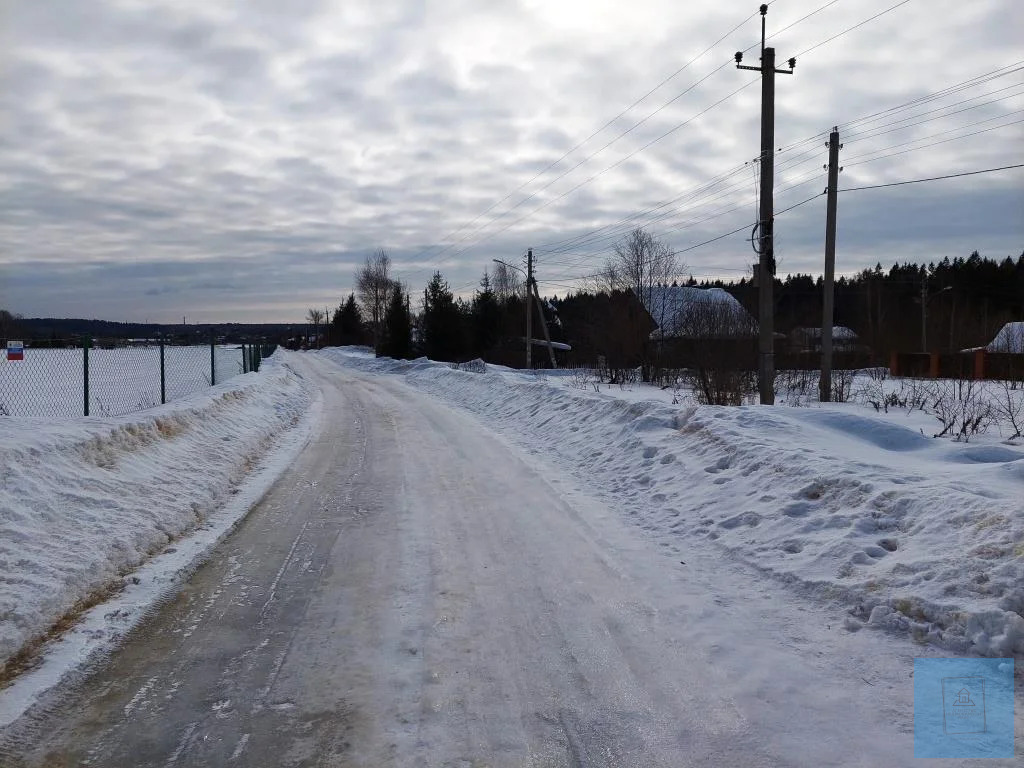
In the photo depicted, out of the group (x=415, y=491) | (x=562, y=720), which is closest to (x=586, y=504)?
(x=415, y=491)

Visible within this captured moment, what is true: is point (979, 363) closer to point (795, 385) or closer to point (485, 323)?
point (795, 385)

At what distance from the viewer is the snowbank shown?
524cm

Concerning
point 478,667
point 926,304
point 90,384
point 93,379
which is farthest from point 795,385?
point 926,304

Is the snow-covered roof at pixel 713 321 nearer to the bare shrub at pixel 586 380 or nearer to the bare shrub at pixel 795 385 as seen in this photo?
the bare shrub at pixel 795 385

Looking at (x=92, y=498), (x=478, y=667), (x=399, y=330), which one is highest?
(x=399, y=330)

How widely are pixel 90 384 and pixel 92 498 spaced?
1970 centimetres

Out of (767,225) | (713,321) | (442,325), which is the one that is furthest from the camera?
(442,325)

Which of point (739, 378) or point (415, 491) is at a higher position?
point (739, 378)

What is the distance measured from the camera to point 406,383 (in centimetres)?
3262

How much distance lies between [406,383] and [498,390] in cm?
1105

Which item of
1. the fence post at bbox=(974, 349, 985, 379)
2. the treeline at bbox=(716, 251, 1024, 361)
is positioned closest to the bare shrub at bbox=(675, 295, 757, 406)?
the fence post at bbox=(974, 349, 985, 379)

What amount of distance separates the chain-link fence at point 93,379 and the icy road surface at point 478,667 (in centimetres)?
785

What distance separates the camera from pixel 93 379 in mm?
27109

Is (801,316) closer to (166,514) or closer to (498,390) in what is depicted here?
(498,390)
